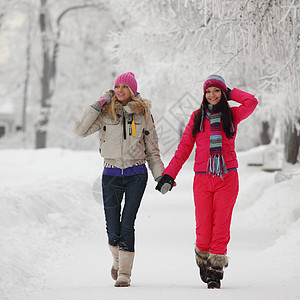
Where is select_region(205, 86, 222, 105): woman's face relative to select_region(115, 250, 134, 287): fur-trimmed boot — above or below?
above

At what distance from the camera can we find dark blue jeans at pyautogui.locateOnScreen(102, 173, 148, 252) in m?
4.73

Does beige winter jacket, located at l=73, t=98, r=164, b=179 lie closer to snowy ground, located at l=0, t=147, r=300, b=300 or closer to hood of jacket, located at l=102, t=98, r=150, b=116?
hood of jacket, located at l=102, t=98, r=150, b=116

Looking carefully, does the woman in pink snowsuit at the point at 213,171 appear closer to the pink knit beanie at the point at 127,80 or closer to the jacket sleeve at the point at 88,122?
the pink knit beanie at the point at 127,80

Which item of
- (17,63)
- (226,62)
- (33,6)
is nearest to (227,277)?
(226,62)

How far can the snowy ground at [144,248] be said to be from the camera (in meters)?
4.46

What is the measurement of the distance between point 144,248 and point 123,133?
8.67 ft

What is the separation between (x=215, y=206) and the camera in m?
4.74

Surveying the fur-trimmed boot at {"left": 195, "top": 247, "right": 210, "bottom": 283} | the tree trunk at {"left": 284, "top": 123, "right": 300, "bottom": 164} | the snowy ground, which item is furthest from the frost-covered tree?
the fur-trimmed boot at {"left": 195, "top": 247, "right": 210, "bottom": 283}

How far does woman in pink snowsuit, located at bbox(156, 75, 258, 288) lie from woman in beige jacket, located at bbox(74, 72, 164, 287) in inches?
10.2

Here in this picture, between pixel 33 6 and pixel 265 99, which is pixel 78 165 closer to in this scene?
pixel 265 99

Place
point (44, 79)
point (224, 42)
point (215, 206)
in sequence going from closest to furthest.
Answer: point (215, 206) → point (224, 42) → point (44, 79)

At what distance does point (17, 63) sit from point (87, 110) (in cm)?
3389

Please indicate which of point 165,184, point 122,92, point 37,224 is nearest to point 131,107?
point 122,92

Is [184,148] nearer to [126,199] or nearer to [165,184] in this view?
[165,184]
